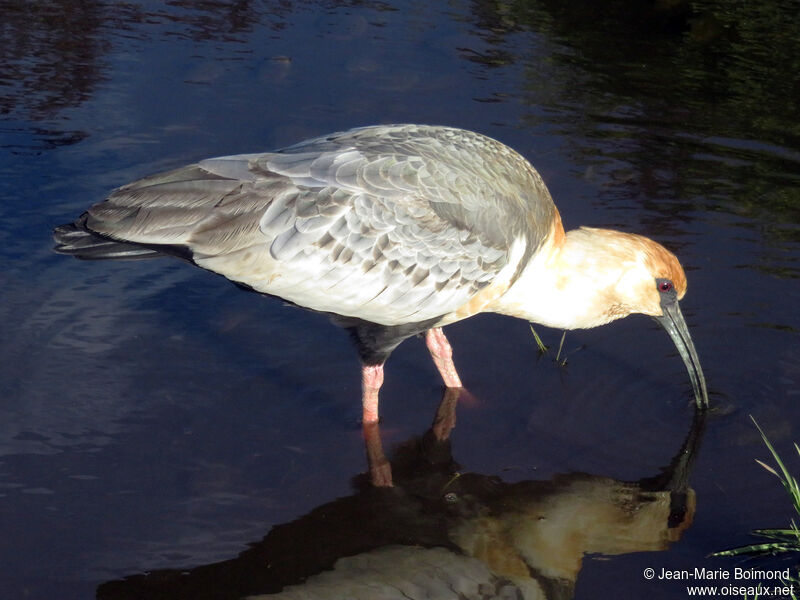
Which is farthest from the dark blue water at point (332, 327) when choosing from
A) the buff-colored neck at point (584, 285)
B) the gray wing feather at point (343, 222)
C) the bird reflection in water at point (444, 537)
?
the gray wing feather at point (343, 222)

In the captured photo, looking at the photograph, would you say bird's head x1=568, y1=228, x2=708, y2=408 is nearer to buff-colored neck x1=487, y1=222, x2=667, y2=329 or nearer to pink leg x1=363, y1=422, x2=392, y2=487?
buff-colored neck x1=487, y1=222, x2=667, y2=329

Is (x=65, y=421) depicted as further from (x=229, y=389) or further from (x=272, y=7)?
(x=272, y=7)

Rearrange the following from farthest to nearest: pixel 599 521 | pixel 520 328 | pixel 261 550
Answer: pixel 520 328
pixel 599 521
pixel 261 550

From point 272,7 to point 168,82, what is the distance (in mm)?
1992

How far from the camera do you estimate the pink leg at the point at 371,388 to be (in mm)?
5699

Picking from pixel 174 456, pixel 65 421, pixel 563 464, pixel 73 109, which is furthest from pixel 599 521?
pixel 73 109

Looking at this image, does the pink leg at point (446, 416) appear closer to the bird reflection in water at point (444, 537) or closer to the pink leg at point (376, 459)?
the bird reflection in water at point (444, 537)

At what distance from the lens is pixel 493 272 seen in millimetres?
5660

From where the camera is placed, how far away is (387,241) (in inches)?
217

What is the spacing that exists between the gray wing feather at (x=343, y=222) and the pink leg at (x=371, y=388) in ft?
0.97

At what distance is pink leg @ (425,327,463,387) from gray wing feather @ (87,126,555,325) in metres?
0.40

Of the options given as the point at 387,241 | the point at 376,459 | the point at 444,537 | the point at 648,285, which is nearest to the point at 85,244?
the point at 387,241


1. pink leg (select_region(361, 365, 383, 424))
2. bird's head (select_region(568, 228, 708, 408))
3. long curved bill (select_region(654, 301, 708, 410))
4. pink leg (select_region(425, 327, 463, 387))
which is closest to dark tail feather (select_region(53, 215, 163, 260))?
pink leg (select_region(361, 365, 383, 424))

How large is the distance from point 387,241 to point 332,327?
3.96 ft
